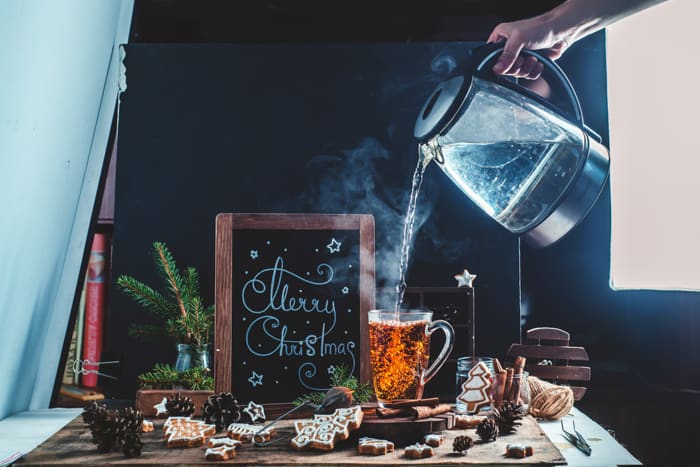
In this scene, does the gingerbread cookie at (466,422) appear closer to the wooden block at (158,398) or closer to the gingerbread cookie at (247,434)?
the gingerbread cookie at (247,434)

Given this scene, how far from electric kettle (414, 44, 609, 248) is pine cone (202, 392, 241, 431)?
22.4 inches

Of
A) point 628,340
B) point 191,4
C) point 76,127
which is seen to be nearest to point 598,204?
point 628,340

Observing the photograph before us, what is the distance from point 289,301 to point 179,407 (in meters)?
0.29

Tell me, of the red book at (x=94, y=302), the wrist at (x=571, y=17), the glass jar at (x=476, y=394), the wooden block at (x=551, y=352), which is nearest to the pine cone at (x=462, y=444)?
the glass jar at (x=476, y=394)

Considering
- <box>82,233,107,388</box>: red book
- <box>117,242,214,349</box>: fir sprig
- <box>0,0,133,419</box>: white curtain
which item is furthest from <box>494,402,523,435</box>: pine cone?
<box>82,233,107,388</box>: red book

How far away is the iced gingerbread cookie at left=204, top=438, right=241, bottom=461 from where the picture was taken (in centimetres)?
91

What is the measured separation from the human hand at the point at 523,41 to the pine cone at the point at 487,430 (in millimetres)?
592

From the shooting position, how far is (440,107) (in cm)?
103

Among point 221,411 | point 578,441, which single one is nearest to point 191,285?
point 221,411

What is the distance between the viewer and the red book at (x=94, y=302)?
1857mm

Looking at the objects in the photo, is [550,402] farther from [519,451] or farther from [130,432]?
[130,432]

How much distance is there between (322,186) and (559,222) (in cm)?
70

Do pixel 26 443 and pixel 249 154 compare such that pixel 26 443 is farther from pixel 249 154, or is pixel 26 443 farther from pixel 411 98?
pixel 411 98

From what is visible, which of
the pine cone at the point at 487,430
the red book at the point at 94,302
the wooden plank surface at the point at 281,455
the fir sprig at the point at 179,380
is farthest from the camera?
the red book at the point at 94,302
